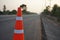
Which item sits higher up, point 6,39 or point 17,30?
point 17,30

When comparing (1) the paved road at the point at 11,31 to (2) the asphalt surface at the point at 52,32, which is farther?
(2) the asphalt surface at the point at 52,32

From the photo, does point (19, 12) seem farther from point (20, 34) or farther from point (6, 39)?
point (6, 39)

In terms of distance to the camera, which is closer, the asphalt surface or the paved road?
the paved road

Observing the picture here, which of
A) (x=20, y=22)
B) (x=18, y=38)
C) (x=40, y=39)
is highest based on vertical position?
(x=20, y=22)

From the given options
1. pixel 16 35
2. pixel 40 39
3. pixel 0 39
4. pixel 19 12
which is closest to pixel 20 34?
pixel 16 35

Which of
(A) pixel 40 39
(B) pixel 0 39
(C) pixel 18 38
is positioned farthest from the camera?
(A) pixel 40 39

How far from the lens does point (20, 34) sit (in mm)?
6355

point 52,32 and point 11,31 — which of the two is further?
point 52,32

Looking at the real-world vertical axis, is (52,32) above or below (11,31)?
below

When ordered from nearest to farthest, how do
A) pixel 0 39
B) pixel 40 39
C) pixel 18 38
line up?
pixel 18 38
pixel 0 39
pixel 40 39

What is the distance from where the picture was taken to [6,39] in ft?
33.8

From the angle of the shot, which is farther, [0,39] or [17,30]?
[0,39]

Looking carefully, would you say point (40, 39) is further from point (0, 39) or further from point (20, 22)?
point (20, 22)

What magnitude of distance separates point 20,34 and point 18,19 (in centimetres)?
39
